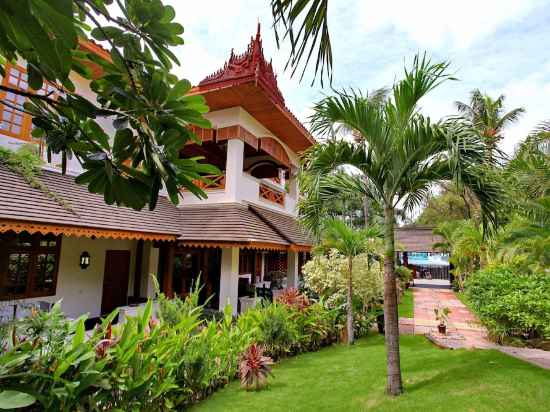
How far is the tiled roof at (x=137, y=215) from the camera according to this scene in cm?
672

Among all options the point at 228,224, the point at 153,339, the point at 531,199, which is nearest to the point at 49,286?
the point at 228,224

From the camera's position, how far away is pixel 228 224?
33.3ft

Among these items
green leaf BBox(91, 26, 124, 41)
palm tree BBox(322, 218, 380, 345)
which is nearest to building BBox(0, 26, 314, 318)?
palm tree BBox(322, 218, 380, 345)

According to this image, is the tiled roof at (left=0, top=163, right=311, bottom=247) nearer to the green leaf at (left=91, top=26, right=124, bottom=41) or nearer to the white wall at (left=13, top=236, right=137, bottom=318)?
the white wall at (left=13, top=236, right=137, bottom=318)

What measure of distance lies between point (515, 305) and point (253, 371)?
6644 mm

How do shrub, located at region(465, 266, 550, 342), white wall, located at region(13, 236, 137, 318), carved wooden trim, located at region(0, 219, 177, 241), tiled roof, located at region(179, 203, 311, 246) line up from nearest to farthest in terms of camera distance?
carved wooden trim, located at region(0, 219, 177, 241) → shrub, located at region(465, 266, 550, 342) → white wall, located at region(13, 236, 137, 318) → tiled roof, located at region(179, 203, 311, 246)

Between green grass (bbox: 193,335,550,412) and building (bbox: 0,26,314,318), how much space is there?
307 cm

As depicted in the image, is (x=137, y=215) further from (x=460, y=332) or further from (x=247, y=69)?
(x=460, y=332)

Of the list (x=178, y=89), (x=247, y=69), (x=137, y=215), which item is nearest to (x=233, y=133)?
(x=247, y=69)

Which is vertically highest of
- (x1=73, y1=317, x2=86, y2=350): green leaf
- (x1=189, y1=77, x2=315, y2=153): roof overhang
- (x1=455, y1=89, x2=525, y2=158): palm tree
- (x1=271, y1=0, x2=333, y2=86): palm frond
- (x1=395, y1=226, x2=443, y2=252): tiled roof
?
(x1=455, y1=89, x2=525, y2=158): palm tree

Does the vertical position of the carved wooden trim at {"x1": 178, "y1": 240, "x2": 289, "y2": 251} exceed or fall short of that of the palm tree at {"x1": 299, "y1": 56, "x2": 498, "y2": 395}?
it falls short

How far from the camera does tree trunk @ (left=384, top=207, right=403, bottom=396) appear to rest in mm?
4980

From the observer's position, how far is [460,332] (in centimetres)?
1031

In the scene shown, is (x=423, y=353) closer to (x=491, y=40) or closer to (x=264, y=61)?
(x=491, y=40)
